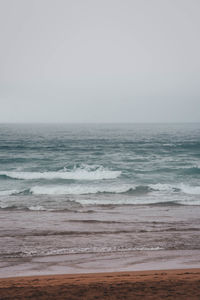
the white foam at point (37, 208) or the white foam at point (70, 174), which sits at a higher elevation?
the white foam at point (70, 174)

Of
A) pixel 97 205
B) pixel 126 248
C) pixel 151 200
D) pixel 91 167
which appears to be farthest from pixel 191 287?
pixel 91 167

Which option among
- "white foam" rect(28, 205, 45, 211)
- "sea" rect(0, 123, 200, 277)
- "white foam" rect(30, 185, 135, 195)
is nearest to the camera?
"sea" rect(0, 123, 200, 277)

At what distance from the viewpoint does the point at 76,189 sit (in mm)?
23250

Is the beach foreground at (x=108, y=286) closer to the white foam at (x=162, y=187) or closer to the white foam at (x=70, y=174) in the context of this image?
the white foam at (x=162, y=187)

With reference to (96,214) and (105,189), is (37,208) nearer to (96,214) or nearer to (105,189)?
(96,214)

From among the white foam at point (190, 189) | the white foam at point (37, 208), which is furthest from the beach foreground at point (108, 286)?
the white foam at point (190, 189)

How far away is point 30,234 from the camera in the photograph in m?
12.0

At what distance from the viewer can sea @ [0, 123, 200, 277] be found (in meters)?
9.56

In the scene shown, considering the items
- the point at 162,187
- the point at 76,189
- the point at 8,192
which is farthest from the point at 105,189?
the point at 8,192

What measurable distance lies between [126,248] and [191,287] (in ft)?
14.8

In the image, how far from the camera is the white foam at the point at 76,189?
872 inches

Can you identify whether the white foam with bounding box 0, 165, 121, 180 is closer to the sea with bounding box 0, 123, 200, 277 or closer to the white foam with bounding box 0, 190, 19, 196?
the sea with bounding box 0, 123, 200, 277

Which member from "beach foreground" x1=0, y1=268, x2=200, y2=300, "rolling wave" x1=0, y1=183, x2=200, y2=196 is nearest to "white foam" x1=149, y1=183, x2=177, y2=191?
"rolling wave" x1=0, y1=183, x2=200, y2=196

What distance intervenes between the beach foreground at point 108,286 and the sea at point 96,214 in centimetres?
154
